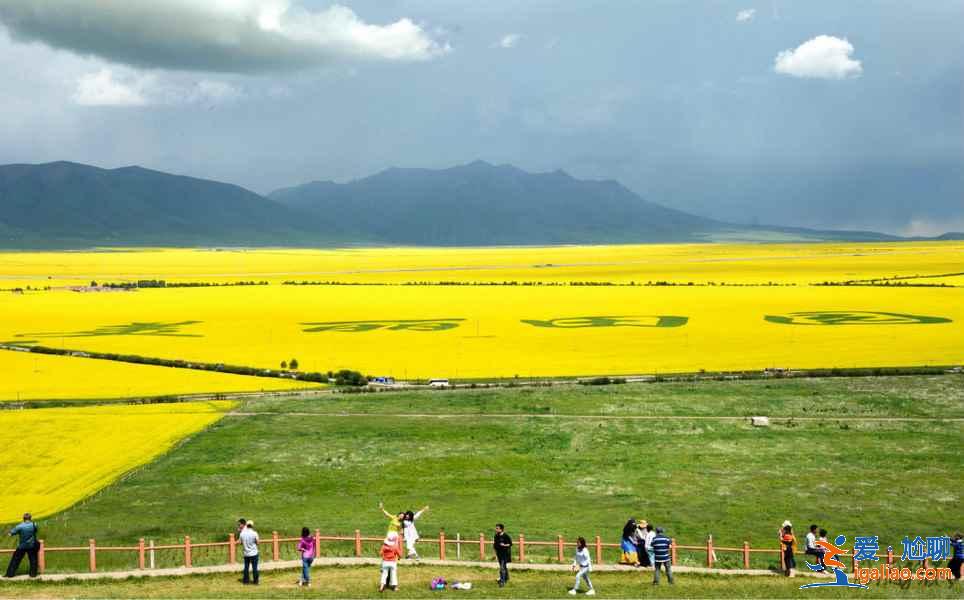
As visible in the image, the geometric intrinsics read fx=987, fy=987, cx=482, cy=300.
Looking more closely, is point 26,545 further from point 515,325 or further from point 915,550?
point 515,325

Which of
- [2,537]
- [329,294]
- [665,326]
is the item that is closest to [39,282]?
[329,294]

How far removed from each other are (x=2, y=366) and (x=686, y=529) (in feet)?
186

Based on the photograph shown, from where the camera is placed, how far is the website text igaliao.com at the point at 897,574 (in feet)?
87.1

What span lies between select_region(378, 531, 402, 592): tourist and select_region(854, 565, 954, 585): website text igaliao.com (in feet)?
40.5

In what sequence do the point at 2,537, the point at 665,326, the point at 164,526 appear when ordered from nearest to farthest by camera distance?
the point at 2,537 → the point at 164,526 → the point at 665,326

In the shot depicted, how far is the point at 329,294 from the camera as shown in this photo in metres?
138

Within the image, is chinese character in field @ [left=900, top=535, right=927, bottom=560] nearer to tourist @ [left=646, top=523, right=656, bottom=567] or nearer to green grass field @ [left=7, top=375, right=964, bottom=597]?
green grass field @ [left=7, top=375, right=964, bottom=597]

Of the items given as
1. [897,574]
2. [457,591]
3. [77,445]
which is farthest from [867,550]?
[77,445]

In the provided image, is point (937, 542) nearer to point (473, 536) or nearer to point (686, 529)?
point (686, 529)

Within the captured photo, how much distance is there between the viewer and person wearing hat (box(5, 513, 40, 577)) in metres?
26.2

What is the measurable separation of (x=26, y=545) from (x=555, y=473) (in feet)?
73.8

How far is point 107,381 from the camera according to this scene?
66500 millimetres

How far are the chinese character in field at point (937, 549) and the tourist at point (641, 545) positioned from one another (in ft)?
27.2

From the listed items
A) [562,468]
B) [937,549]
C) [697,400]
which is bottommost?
[937,549]
